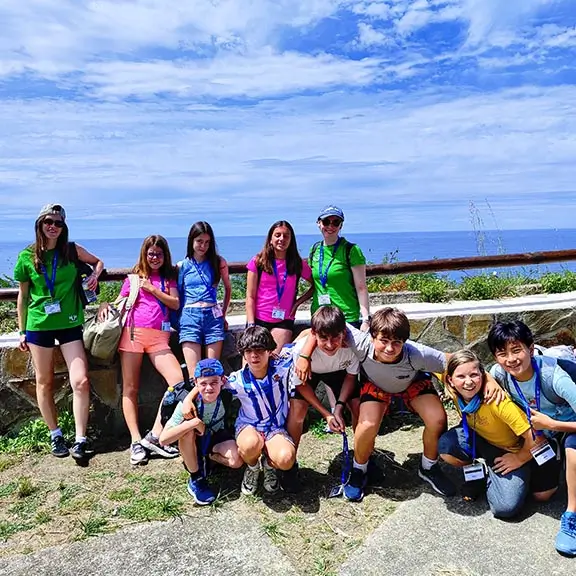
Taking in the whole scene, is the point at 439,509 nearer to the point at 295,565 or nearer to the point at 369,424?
the point at 369,424

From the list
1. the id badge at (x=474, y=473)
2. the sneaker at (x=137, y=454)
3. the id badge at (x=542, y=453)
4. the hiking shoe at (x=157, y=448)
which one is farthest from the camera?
the hiking shoe at (x=157, y=448)

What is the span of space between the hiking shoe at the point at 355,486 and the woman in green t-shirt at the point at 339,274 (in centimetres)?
122

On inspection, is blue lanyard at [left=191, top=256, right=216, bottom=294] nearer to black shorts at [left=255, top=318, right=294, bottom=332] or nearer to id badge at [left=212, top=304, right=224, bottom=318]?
id badge at [left=212, top=304, right=224, bottom=318]

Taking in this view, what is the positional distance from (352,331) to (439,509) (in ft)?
4.27

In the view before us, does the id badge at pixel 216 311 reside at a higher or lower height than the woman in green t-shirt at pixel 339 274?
lower

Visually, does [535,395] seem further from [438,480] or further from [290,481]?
[290,481]

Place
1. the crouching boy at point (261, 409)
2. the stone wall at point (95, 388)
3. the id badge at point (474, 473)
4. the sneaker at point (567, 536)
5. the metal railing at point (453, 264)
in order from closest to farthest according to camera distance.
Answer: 1. the sneaker at point (567, 536)
2. the id badge at point (474, 473)
3. the crouching boy at point (261, 409)
4. the stone wall at point (95, 388)
5. the metal railing at point (453, 264)

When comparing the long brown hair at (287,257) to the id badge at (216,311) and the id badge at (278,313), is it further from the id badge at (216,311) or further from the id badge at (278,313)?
the id badge at (216,311)

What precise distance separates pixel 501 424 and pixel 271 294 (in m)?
1.99

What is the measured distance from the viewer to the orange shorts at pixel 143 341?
490 centimetres

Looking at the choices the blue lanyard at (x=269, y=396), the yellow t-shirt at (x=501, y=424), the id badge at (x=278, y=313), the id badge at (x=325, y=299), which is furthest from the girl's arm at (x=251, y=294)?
the yellow t-shirt at (x=501, y=424)

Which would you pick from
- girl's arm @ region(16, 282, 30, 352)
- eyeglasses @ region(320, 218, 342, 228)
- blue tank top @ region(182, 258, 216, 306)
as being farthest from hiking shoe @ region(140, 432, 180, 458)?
eyeglasses @ region(320, 218, 342, 228)

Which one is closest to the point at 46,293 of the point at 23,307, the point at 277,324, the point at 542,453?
the point at 23,307

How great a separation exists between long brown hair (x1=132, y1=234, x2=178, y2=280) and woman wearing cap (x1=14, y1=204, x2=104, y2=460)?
20.5 inches
